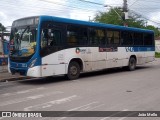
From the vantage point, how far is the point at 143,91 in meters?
10.9

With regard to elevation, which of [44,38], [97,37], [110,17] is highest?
[110,17]

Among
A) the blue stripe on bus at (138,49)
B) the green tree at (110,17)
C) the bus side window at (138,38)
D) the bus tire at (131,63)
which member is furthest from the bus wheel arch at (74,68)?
the green tree at (110,17)

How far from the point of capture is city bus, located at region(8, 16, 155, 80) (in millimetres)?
12898

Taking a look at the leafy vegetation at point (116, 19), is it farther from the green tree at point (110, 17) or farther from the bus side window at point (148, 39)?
the bus side window at point (148, 39)

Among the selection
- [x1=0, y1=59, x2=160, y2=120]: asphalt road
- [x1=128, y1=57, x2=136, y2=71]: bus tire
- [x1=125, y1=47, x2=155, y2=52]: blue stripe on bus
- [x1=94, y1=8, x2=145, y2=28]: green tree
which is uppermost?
[x1=94, y1=8, x2=145, y2=28]: green tree

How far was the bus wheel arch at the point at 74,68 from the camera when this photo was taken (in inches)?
571

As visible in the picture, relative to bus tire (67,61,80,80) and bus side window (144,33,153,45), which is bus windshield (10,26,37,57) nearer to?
bus tire (67,61,80,80)

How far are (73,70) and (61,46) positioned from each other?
1.53 metres

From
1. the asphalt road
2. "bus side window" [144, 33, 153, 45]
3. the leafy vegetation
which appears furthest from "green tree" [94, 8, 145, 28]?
the asphalt road

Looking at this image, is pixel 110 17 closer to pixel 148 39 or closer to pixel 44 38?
pixel 148 39

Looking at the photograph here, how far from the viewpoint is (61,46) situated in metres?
13.9

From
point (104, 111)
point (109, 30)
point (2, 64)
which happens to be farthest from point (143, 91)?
point (2, 64)

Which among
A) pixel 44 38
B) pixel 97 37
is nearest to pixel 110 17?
pixel 97 37

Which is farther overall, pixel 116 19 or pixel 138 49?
pixel 116 19
